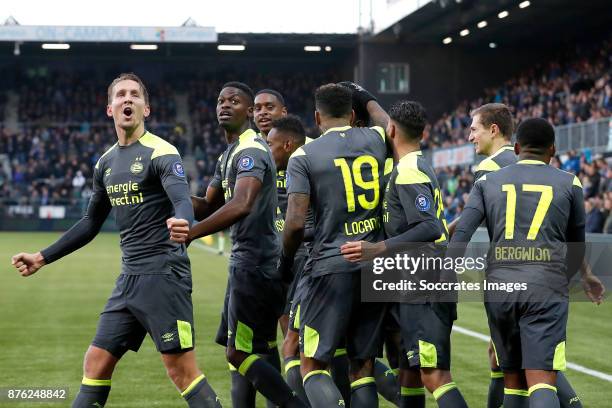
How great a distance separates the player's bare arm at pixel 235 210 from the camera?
6.31 meters

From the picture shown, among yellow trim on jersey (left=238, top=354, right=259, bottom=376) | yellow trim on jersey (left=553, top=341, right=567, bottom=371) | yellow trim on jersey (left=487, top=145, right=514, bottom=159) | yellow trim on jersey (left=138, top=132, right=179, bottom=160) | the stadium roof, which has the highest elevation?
the stadium roof

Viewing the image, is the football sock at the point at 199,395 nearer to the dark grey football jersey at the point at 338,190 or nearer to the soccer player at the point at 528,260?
the dark grey football jersey at the point at 338,190

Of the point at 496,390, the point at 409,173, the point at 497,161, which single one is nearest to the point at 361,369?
the point at 409,173

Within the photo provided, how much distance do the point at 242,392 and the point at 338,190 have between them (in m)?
1.82

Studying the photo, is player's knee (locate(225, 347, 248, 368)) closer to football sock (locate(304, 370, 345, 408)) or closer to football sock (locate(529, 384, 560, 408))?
football sock (locate(304, 370, 345, 408))

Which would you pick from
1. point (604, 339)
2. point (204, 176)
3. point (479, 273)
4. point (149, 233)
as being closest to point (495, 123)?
point (479, 273)

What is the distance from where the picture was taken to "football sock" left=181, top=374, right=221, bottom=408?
620cm

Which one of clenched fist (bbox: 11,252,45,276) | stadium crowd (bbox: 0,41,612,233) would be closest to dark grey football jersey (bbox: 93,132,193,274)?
clenched fist (bbox: 11,252,45,276)

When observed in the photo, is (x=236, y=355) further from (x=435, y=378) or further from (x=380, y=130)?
(x=380, y=130)

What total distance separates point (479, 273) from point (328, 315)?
160cm

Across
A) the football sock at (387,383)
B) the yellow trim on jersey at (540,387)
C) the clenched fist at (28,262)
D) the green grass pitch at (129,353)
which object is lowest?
the green grass pitch at (129,353)

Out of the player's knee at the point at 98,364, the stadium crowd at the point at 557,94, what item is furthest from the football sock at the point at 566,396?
the stadium crowd at the point at 557,94

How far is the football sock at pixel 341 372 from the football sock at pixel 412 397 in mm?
375

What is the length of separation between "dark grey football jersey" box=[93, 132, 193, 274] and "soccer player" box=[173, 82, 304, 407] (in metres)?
0.66
